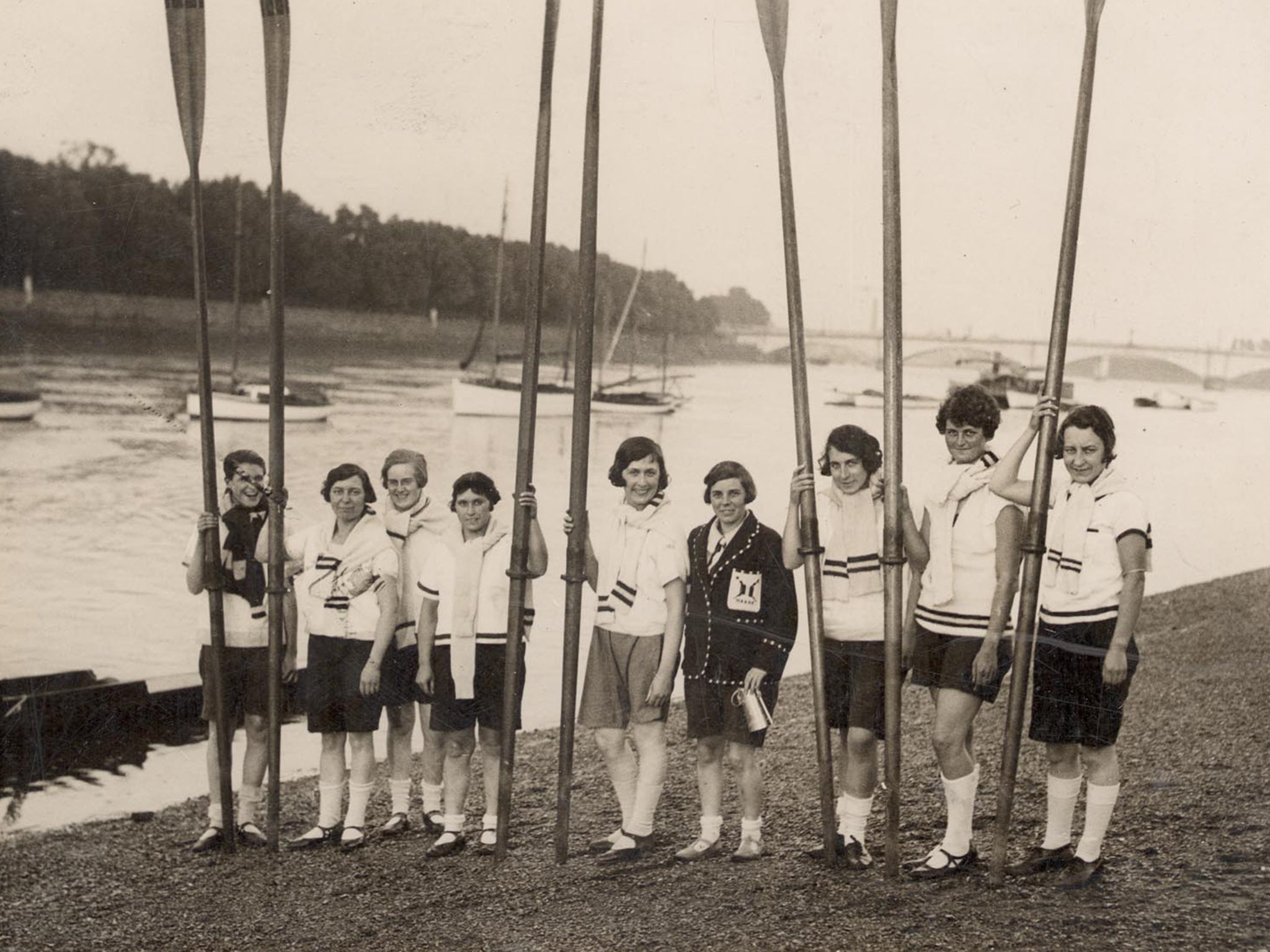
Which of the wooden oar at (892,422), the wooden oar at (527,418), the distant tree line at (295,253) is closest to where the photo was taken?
the wooden oar at (892,422)

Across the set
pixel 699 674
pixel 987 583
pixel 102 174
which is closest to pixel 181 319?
pixel 102 174

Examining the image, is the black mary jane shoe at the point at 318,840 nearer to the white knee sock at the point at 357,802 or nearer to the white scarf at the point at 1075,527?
the white knee sock at the point at 357,802

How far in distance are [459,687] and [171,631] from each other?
20.0 ft

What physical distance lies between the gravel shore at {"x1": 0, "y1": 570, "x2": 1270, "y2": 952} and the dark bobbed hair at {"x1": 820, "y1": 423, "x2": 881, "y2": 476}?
139 cm

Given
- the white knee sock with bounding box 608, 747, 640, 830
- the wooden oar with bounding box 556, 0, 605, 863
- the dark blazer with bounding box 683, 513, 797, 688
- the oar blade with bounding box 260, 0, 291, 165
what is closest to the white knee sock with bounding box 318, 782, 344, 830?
the wooden oar with bounding box 556, 0, 605, 863

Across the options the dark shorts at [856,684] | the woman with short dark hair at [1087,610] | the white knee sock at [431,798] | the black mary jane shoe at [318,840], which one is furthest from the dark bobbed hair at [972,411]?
the black mary jane shoe at [318,840]

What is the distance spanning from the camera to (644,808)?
4914 millimetres

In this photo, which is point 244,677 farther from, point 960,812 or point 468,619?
point 960,812

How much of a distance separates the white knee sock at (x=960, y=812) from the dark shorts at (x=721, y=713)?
0.63 metres

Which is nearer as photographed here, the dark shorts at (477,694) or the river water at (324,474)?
the dark shorts at (477,694)

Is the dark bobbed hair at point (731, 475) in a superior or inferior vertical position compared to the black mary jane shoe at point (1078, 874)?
superior

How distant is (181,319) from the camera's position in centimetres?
841

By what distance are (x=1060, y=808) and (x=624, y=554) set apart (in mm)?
1663

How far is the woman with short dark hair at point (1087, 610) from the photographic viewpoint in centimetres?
434
